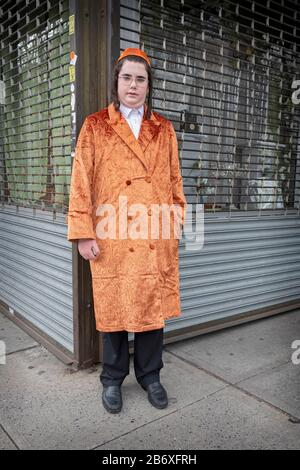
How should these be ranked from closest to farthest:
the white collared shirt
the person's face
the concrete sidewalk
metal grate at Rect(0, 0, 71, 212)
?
1. the concrete sidewalk
2. the person's face
3. the white collared shirt
4. metal grate at Rect(0, 0, 71, 212)

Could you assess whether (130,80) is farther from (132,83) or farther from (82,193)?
(82,193)

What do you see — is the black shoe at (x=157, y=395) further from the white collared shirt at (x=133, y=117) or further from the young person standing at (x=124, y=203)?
the white collared shirt at (x=133, y=117)

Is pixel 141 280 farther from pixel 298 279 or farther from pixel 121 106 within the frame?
pixel 298 279

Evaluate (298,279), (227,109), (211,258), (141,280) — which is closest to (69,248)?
(141,280)

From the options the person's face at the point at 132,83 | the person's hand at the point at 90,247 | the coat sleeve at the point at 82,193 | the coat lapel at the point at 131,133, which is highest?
the person's face at the point at 132,83

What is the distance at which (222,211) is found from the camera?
350 centimetres

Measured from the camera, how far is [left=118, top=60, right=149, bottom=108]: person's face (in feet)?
7.48

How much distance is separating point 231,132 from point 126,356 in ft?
6.78

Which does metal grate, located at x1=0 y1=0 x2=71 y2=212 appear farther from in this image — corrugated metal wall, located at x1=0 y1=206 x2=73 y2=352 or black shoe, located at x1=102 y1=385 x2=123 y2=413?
black shoe, located at x1=102 y1=385 x2=123 y2=413

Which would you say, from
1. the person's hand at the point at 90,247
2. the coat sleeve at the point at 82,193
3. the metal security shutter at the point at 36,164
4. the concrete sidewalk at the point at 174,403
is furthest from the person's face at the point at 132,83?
the concrete sidewalk at the point at 174,403

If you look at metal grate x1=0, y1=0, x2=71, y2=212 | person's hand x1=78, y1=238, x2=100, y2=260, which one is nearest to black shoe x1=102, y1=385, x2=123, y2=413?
person's hand x1=78, y1=238, x2=100, y2=260

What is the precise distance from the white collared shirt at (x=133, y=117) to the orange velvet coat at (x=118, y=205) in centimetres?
3

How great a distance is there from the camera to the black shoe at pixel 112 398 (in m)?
2.40

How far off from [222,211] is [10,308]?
2.24m
